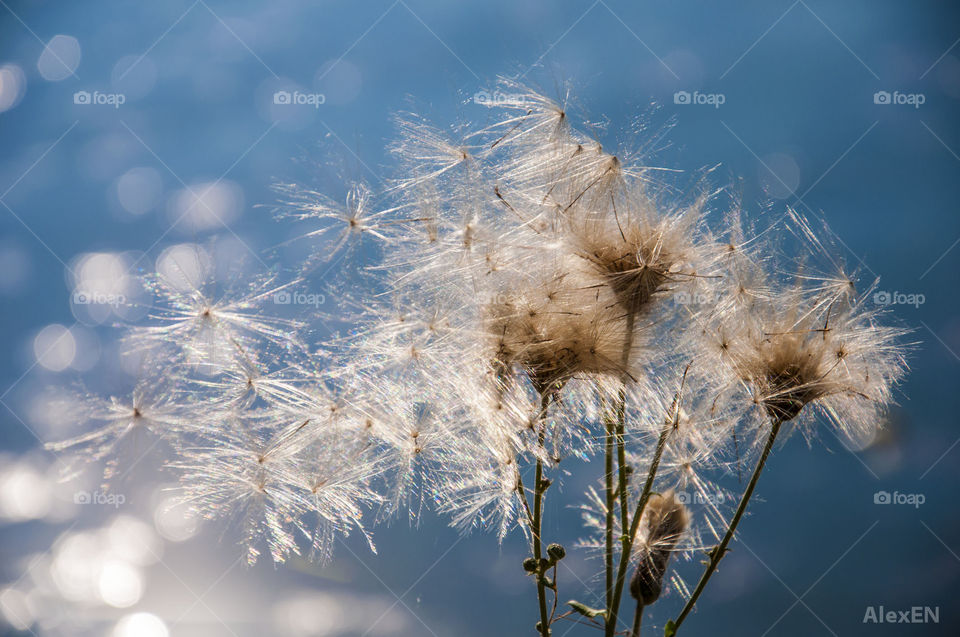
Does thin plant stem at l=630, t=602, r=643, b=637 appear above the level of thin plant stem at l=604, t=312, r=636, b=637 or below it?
below

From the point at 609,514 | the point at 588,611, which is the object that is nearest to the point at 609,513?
the point at 609,514

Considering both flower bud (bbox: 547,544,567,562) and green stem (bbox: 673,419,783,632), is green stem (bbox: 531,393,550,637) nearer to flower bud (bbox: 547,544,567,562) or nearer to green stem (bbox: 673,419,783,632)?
flower bud (bbox: 547,544,567,562)

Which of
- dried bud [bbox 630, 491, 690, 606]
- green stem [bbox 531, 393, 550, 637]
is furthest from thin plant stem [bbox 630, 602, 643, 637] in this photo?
green stem [bbox 531, 393, 550, 637]

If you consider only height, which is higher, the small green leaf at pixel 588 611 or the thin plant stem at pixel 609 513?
the thin plant stem at pixel 609 513

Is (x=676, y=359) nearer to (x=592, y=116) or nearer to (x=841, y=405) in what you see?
(x=841, y=405)

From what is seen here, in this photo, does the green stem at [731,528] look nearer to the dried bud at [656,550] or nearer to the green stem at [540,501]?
the dried bud at [656,550]

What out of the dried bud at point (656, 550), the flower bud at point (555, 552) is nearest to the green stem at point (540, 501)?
the flower bud at point (555, 552)

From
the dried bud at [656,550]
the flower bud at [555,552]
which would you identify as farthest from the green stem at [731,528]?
the flower bud at [555,552]

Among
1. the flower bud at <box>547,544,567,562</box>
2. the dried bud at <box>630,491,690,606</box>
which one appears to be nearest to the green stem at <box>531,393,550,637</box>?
the flower bud at <box>547,544,567,562</box>
